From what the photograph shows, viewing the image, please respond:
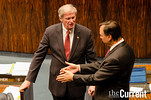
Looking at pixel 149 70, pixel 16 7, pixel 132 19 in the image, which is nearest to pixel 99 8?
pixel 132 19

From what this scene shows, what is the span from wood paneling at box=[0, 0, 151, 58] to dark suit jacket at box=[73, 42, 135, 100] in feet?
11.1

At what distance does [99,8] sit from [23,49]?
2029 mm

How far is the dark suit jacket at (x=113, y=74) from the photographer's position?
7.91 feet

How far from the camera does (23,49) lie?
6.45 metres

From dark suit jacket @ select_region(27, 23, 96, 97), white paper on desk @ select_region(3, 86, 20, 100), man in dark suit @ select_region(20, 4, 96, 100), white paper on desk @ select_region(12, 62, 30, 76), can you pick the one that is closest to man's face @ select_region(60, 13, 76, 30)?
man in dark suit @ select_region(20, 4, 96, 100)

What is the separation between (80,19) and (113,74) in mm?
3594

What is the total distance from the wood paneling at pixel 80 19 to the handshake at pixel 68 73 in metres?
3.08

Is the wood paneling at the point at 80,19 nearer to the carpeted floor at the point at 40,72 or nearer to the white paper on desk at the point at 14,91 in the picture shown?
the carpeted floor at the point at 40,72

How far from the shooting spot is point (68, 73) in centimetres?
271

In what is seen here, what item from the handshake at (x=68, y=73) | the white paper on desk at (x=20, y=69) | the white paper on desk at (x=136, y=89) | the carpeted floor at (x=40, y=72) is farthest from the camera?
the carpeted floor at (x=40, y=72)

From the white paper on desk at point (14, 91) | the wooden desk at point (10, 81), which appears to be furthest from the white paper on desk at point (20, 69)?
the white paper on desk at point (14, 91)

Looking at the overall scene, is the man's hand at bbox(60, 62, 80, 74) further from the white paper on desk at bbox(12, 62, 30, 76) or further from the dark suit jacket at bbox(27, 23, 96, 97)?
the white paper on desk at bbox(12, 62, 30, 76)

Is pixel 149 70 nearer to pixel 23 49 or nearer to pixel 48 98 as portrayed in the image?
pixel 48 98

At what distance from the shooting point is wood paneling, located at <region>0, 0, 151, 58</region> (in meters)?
5.75
